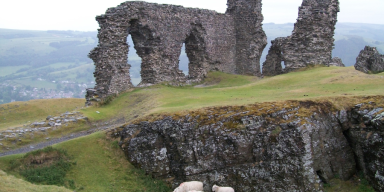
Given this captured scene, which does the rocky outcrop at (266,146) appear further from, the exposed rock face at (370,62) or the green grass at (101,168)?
the exposed rock face at (370,62)

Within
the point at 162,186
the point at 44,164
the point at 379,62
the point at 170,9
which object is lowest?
the point at 162,186

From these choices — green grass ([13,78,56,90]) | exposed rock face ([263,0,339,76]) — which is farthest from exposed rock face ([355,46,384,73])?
green grass ([13,78,56,90])

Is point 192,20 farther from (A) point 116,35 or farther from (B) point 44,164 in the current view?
(B) point 44,164

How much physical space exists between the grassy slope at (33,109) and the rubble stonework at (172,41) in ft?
15.2

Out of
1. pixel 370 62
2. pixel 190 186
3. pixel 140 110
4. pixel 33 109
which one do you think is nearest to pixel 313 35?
pixel 370 62

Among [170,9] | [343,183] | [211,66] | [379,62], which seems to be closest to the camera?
[343,183]

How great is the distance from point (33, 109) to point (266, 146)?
23441mm

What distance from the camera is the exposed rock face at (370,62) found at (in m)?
26.2

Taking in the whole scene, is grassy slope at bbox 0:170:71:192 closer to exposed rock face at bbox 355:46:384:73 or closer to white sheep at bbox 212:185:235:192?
white sheep at bbox 212:185:235:192

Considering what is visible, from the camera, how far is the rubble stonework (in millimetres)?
24656

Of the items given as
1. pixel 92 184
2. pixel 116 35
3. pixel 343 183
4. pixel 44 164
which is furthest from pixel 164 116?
pixel 116 35

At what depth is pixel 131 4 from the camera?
2531 cm

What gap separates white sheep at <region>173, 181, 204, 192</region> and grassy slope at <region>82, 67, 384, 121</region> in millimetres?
3713

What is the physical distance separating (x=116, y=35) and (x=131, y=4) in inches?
102
